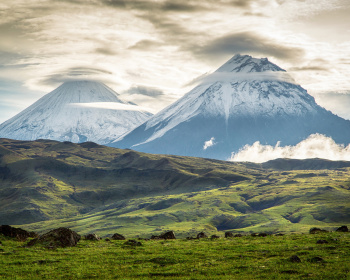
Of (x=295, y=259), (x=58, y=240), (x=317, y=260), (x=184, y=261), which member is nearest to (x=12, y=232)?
(x=58, y=240)

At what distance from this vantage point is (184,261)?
1726 inches

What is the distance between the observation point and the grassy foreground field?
37406mm

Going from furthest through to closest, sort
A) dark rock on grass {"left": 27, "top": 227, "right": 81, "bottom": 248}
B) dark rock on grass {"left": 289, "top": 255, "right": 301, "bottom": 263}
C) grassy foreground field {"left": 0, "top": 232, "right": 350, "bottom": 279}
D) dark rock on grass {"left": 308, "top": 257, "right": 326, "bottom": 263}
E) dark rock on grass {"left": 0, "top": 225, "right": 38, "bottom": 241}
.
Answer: dark rock on grass {"left": 0, "top": 225, "right": 38, "bottom": 241} < dark rock on grass {"left": 27, "top": 227, "right": 81, "bottom": 248} < dark rock on grass {"left": 289, "top": 255, "right": 301, "bottom": 263} < dark rock on grass {"left": 308, "top": 257, "right": 326, "bottom": 263} < grassy foreground field {"left": 0, "top": 232, "right": 350, "bottom": 279}

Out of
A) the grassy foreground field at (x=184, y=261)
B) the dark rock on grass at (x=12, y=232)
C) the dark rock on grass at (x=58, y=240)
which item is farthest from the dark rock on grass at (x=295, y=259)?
the dark rock on grass at (x=12, y=232)

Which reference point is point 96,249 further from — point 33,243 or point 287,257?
point 287,257

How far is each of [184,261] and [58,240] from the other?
19299mm

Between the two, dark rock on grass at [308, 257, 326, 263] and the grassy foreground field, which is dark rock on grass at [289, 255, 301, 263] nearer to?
the grassy foreground field

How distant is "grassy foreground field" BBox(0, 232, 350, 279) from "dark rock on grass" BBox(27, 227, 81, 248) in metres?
1.49

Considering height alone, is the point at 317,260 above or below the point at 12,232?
above

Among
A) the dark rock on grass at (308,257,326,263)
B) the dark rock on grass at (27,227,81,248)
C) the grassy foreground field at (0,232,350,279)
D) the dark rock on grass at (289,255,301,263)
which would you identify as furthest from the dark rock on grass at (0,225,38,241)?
the dark rock on grass at (308,257,326,263)

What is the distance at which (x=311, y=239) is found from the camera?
54938mm

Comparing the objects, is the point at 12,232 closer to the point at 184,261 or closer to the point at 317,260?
the point at 184,261

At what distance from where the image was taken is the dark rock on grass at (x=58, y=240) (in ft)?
174

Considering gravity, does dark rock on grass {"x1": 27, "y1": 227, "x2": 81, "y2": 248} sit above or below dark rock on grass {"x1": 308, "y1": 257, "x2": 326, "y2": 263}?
below
